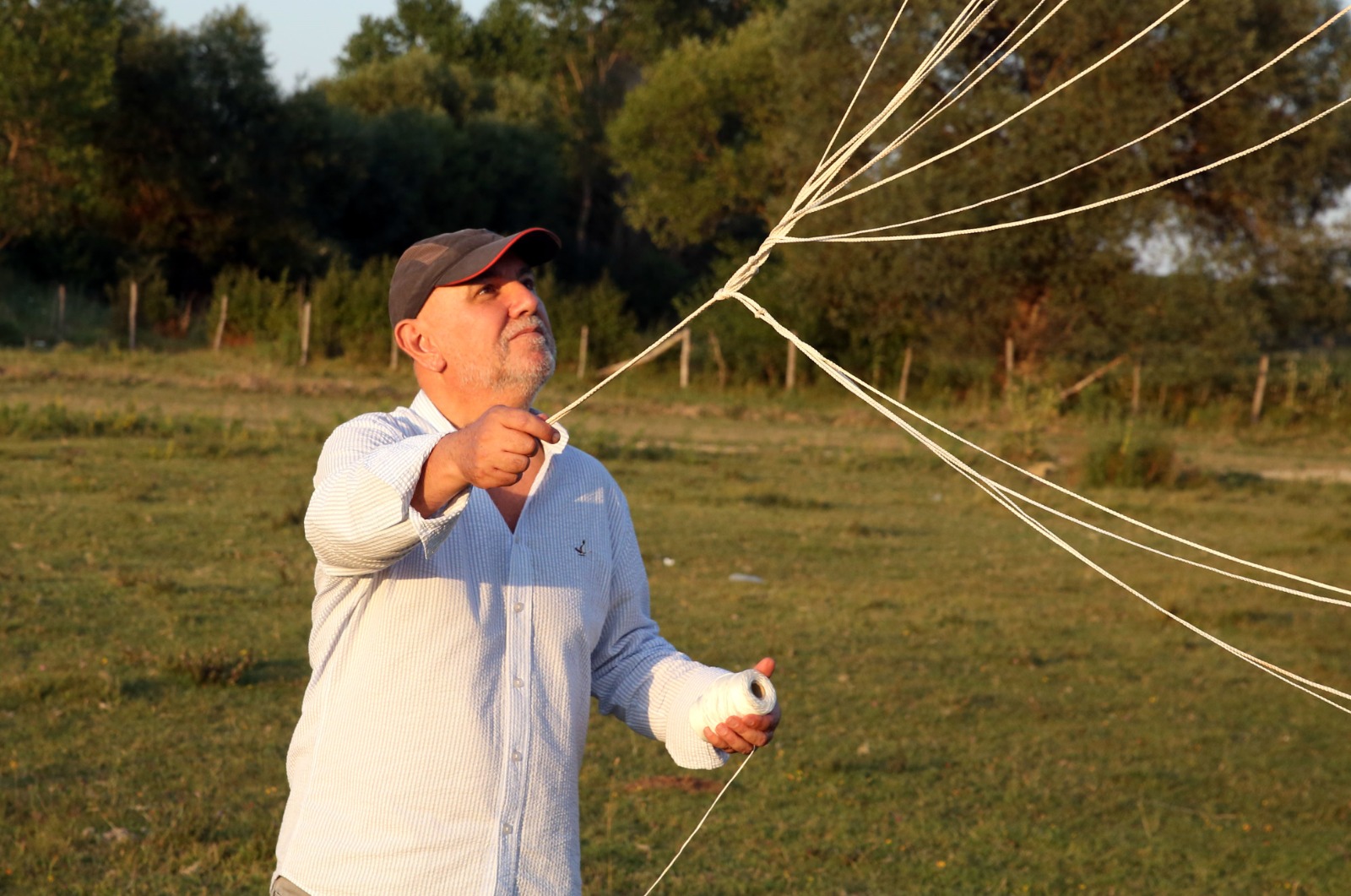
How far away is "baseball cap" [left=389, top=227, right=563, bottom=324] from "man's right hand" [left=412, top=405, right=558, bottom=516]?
1.45 feet

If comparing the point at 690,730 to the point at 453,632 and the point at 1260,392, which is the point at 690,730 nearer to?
the point at 453,632

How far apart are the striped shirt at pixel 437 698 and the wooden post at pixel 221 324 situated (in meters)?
23.5

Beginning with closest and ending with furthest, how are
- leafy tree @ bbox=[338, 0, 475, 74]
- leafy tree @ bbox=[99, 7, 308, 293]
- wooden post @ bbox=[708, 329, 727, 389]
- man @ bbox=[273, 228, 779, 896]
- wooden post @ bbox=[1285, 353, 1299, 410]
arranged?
man @ bbox=[273, 228, 779, 896] < wooden post @ bbox=[1285, 353, 1299, 410] < wooden post @ bbox=[708, 329, 727, 389] < leafy tree @ bbox=[99, 7, 308, 293] < leafy tree @ bbox=[338, 0, 475, 74]

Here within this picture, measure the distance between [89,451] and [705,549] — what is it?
585 cm

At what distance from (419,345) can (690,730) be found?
776 mm

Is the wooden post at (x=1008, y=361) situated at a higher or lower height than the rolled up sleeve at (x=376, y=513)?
lower

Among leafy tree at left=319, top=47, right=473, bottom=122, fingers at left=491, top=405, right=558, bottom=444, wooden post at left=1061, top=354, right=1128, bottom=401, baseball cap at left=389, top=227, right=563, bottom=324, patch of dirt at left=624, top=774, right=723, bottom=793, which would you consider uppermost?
leafy tree at left=319, top=47, right=473, bottom=122

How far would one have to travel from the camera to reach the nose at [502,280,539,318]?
2248 millimetres

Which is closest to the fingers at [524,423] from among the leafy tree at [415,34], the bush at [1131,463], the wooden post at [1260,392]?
the bush at [1131,463]

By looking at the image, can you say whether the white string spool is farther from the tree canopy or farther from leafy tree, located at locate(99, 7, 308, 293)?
leafy tree, located at locate(99, 7, 308, 293)

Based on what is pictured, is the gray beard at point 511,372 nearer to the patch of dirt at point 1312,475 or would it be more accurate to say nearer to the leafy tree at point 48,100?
the patch of dirt at point 1312,475

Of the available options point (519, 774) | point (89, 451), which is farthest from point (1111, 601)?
point (89, 451)

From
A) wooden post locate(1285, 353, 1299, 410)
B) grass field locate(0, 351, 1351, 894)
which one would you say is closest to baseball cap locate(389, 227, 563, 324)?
grass field locate(0, 351, 1351, 894)

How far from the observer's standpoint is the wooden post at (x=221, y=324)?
24600 millimetres
